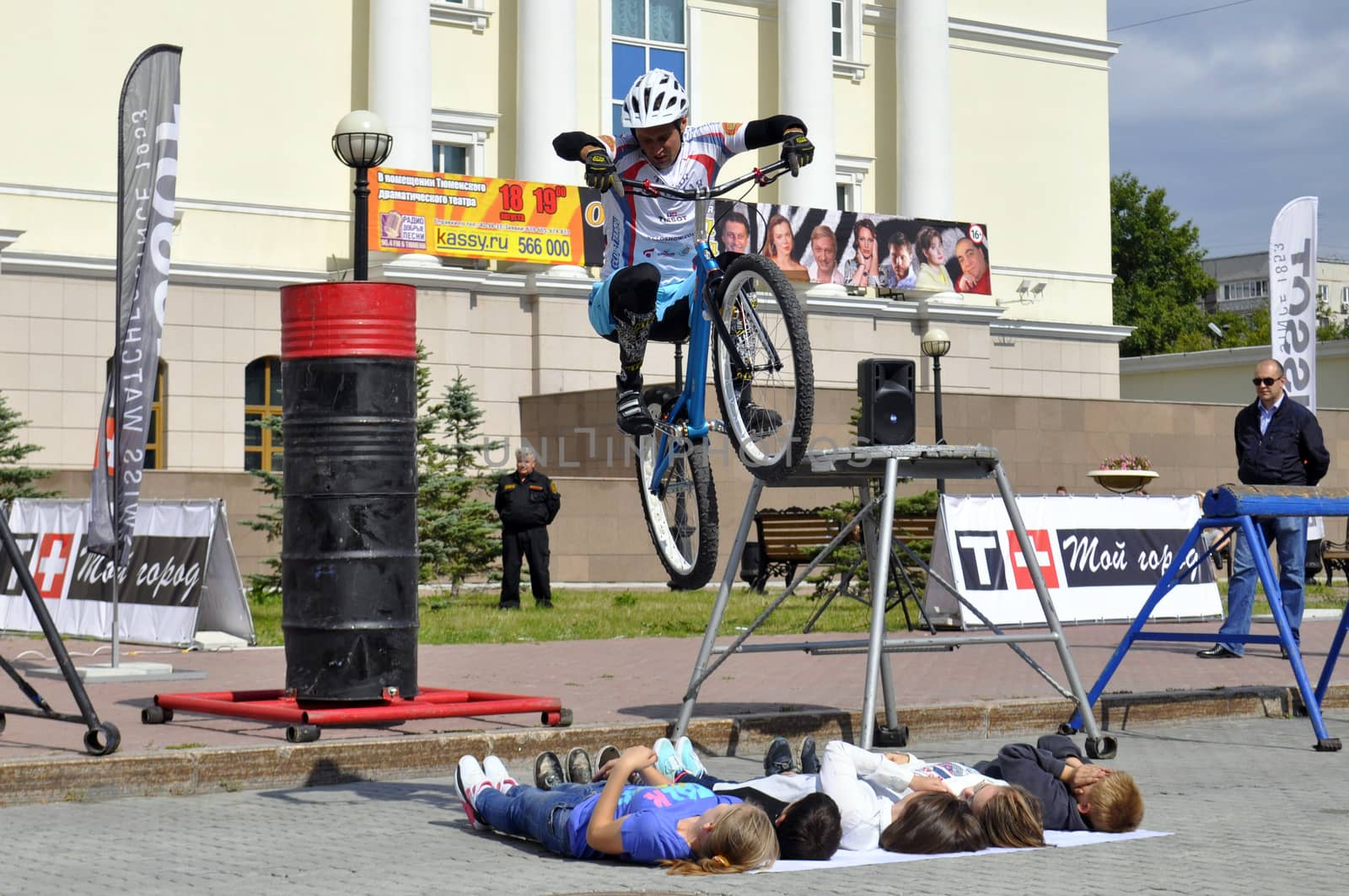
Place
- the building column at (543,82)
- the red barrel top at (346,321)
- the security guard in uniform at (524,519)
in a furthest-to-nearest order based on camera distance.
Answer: the building column at (543,82) < the security guard in uniform at (524,519) < the red barrel top at (346,321)

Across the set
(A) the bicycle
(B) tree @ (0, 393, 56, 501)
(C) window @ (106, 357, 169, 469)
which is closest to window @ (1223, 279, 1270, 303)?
(C) window @ (106, 357, 169, 469)

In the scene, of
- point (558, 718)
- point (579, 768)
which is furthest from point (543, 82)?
point (579, 768)


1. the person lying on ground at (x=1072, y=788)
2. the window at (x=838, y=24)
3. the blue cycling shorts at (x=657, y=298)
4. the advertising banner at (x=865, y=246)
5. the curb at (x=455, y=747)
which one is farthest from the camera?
the window at (x=838, y=24)

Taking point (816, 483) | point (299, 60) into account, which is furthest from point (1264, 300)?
point (816, 483)

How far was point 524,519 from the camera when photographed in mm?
22547

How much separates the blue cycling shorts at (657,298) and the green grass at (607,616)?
11380 millimetres

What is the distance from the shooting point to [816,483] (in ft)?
31.4

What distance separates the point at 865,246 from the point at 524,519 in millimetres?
23100

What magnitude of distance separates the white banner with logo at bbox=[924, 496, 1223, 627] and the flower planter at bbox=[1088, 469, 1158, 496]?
14033 mm

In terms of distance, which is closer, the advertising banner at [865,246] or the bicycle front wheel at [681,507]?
the bicycle front wheel at [681,507]

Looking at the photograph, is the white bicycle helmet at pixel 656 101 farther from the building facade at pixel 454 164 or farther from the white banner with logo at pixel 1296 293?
the building facade at pixel 454 164

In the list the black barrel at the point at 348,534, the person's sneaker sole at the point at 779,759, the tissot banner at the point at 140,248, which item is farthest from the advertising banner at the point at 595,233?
the person's sneaker sole at the point at 779,759

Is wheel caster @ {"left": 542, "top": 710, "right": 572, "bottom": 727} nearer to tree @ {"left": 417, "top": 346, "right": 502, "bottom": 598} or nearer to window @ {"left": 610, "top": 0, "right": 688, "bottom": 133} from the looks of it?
tree @ {"left": 417, "top": 346, "right": 502, "bottom": 598}

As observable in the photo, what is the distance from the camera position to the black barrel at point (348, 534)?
1062 cm
